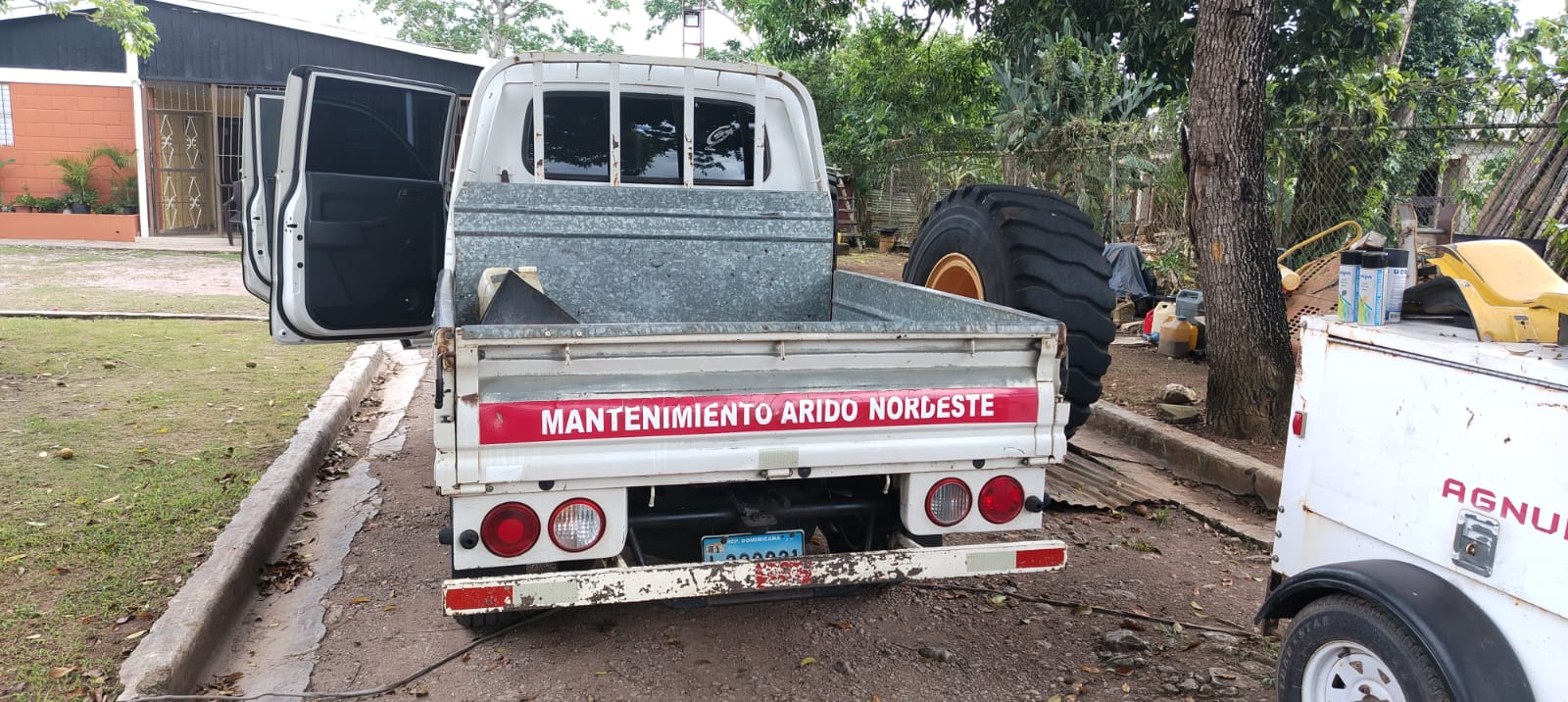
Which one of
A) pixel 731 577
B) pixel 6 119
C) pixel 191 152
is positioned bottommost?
pixel 731 577

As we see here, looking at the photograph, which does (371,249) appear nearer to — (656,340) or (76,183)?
(656,340)

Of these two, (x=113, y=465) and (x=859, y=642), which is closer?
(x=859, y=642)

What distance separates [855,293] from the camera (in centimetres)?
507

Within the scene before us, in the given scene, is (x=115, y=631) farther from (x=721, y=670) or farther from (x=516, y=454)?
(x=721, y=670)

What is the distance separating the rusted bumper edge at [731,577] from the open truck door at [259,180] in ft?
12.1

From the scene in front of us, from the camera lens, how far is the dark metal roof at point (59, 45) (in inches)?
732

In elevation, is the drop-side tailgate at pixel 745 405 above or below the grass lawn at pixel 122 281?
above

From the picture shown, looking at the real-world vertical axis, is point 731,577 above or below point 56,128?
below

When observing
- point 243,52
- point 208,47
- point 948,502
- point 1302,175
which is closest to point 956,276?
point 948,502

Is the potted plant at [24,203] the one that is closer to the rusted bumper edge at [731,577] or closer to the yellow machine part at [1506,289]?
the rusted bumper edge at [731,577]

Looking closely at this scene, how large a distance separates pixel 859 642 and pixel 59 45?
20.8 m

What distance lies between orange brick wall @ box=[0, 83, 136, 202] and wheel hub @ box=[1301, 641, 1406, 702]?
21743 mm

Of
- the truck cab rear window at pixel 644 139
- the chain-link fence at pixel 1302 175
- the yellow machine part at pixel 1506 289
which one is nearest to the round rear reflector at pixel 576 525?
the truck cab rear window at pixel 644 139

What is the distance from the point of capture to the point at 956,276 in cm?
527
